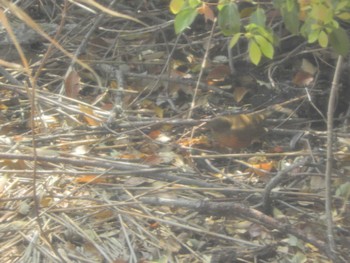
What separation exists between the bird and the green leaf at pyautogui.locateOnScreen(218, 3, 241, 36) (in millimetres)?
714

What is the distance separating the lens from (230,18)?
2.09 metres

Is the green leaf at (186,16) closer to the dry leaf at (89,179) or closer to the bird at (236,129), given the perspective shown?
the dry leaf at (89,179)

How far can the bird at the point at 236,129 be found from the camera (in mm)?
2797

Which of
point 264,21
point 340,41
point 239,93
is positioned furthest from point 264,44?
point 239,93

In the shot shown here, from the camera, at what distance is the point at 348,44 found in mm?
2170

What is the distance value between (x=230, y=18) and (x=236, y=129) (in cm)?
80

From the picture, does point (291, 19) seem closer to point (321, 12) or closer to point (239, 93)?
point (321, 12)

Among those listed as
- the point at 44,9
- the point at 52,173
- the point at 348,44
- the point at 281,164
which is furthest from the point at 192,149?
the point at 44,9

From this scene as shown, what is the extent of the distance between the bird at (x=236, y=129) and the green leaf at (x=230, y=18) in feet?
2.34

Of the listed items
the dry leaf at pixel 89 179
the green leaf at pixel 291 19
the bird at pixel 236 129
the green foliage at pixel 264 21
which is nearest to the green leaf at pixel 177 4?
the green foliage at pixel 264 21

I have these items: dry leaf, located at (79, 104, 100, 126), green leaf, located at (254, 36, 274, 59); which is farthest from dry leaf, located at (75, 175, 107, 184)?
green leaf, located at (254, 36, 274, 59)

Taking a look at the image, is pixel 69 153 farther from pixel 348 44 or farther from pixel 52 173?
pixel 348 44

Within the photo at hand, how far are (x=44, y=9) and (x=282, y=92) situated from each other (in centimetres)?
148

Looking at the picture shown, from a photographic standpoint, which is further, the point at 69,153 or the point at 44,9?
the point at 44,9
